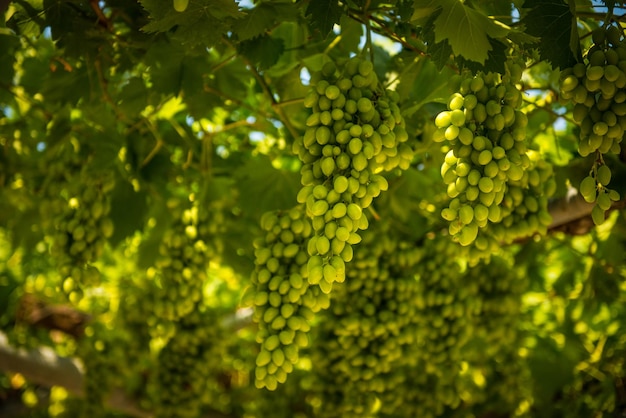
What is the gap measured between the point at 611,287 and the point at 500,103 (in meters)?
2.00

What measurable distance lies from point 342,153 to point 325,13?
48 centimetres

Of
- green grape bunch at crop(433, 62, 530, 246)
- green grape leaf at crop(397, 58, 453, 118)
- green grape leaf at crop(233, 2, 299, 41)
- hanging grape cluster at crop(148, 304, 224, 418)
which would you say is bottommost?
hanging grape cluster at crop(148, 304, 224, 418)

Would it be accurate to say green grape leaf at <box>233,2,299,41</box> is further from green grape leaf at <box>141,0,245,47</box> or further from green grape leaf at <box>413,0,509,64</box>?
green grape leaf at <box>413,0,509,64</box>

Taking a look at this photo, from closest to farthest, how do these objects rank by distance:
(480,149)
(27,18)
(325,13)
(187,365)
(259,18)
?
(480,149) < (325,13) < (259,18) < (27,18) < (187,365)

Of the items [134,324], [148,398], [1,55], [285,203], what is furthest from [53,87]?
[148,398]

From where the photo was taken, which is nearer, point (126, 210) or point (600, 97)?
point (600, 97)

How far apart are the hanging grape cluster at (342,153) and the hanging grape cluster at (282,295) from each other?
46 mm

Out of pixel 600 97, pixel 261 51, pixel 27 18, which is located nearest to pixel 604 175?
pixel 600 97

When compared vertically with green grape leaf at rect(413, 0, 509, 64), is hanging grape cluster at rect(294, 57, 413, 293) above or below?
below

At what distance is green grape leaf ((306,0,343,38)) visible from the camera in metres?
1.71

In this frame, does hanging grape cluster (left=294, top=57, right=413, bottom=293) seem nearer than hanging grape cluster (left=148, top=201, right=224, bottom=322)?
Yes

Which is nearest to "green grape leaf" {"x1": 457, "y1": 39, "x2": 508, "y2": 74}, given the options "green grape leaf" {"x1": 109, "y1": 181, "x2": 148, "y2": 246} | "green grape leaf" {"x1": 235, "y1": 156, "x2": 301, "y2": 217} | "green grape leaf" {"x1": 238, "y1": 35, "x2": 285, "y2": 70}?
"green grape leaf" {"x1": 238, "y1": 35, "x2": 285, "y2": 70}

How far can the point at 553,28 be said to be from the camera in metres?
1.55

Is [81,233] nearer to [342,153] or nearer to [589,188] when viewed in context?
[342,153]
